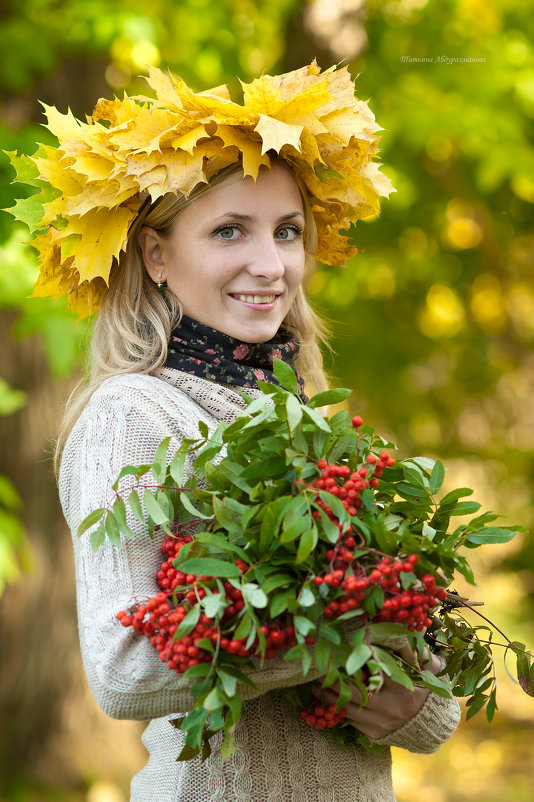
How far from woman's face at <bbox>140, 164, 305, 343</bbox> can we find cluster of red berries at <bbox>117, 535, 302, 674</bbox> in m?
0.71

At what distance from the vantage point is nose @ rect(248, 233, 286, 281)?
2074 mm

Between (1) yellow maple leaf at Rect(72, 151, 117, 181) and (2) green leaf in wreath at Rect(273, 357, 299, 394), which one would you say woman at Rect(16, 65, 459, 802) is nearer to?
(1) yellow maple leaf at Rect(72, 151, 117, 181)

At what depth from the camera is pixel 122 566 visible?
1668mm

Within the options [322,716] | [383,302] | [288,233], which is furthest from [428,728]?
[383,302]

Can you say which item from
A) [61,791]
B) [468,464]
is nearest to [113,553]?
[61,791]

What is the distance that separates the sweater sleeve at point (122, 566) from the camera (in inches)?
62.4

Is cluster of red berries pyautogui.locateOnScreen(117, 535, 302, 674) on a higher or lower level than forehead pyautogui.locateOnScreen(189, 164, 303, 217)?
lower

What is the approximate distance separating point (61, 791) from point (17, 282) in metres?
2.63

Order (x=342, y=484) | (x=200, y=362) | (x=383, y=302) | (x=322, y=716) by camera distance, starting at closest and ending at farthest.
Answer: (x=342, y=484), (x=322, y=716), (x=200, y=362), (x=383, y=302)

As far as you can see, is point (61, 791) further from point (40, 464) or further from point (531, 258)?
point (531, 258)

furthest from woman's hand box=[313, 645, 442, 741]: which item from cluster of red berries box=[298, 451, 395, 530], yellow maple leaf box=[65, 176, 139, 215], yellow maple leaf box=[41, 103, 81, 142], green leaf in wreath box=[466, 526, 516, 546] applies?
yellow maple leaf box=[41, 103, 81, 142]

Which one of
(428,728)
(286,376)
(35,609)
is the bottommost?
(35,609)

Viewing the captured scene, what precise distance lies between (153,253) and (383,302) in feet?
17.0

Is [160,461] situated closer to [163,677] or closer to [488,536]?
[163,677]
